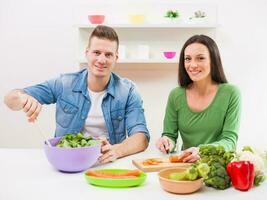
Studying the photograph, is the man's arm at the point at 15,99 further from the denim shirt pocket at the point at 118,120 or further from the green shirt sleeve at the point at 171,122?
the green shirt sleeve at the point at 171,122

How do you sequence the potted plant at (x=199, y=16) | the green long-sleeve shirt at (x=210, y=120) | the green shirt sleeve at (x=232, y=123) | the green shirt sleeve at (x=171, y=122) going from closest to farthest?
1. the green shirt sleeve at (x=232, y=123)
2. the green long-sleeve shirt at (x=210, y=120)
3. the green shirt sleeve at (x=171, y=122)
4. the potted plant at (x=199, y=16)

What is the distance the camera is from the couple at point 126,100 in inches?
80.9

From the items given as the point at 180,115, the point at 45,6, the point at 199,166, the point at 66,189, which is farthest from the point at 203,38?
the point at 45,6

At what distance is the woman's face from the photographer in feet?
6.84

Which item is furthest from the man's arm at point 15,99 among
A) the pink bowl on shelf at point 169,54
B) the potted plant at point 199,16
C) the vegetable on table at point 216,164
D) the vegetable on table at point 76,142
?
the potted plant at point 199,16

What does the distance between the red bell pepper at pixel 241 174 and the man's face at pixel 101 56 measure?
0.99 m

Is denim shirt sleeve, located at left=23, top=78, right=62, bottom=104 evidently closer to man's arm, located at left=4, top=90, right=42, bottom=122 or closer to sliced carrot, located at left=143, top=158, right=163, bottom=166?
man's arm, located at left=4, top=90, right=42, bottom=122

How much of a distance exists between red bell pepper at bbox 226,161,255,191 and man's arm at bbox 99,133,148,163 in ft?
1.79

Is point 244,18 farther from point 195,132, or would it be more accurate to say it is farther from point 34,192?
point 34,192

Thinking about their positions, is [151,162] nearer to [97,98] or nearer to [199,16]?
[97,98]

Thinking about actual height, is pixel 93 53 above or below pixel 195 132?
above

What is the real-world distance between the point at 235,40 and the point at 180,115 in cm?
148

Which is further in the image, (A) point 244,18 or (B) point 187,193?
(A) point 244,18

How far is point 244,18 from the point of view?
335cm
